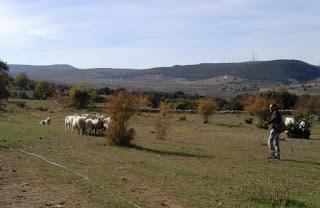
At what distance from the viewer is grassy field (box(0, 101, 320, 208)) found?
13.1m

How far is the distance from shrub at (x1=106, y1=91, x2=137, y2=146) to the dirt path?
9.13 m

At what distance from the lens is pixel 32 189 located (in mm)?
14078

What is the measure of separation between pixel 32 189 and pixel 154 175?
13.3 feet

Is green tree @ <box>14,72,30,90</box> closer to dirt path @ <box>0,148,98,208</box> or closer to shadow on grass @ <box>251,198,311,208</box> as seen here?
dirt path @ <box>0,148,98,208</box>

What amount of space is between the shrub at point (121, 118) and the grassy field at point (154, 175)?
2.25 ft

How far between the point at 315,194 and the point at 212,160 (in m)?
7.90

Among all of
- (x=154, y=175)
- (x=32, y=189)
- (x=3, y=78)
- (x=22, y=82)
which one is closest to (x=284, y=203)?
(x=154, y=175)

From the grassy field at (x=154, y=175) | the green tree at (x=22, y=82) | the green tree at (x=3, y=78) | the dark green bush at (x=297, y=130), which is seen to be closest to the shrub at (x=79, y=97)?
the green tree at (x=3, y=78)

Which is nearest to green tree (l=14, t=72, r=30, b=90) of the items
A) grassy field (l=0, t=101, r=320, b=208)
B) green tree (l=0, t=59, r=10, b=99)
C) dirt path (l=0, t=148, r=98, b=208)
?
green tree (l=0, t=59, r=10, b=99)

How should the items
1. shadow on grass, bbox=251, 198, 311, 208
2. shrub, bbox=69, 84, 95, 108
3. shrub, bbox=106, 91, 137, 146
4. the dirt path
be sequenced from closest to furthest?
the dirt path → shadow on grass, bbox=251, 198, 311, 208 → shrub, bbox=106, 91, 137, 146 → shrub, bbox=69, 84, 95, 108

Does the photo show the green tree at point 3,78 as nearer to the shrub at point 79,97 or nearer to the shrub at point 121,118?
the shrub at point 121,118

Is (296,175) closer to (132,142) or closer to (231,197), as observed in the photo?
(231,197)

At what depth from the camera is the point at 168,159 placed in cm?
2212

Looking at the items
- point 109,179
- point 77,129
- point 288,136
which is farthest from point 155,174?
point 288,136
